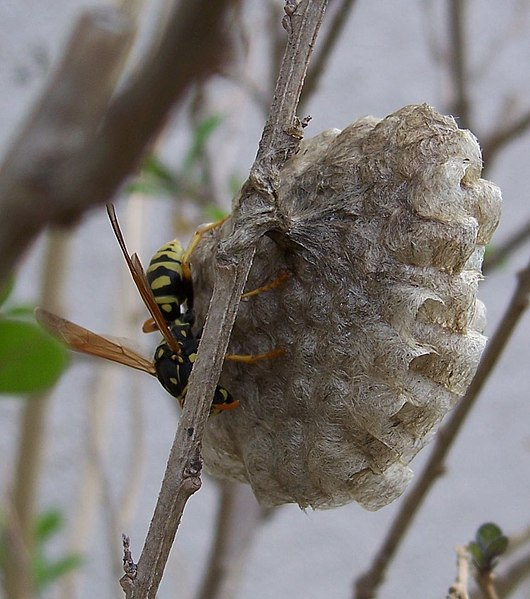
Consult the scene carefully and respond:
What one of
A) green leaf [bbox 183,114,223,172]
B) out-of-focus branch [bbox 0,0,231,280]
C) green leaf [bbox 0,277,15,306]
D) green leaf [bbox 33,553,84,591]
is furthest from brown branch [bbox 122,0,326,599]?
green leaf [bbox 33,553,84,591]

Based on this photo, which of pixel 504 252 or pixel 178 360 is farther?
pixel 504 252

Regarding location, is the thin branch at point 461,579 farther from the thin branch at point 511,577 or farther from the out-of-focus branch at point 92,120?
the out-of-focus branch at point 92,120

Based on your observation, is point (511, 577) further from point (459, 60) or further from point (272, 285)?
point (459, 60)

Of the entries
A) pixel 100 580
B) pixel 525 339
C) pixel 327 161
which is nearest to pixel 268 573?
pixel 100 580

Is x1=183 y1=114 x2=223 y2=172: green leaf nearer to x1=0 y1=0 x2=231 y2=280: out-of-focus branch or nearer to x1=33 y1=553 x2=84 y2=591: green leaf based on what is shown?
x1=0 y1=0 x2=231 y2=280: out-of-focus branch

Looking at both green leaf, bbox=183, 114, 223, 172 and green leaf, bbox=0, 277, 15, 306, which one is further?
green leaf, bbox=183, 114, 223, 172

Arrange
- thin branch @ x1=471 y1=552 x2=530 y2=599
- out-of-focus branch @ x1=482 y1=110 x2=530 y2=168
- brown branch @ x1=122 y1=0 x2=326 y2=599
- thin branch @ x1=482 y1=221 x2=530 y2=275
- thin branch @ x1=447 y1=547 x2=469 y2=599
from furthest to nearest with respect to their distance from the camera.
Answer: out-of-focus branch @ x1=482 y1=110 x2=530 y2=168
thin branch @ x1=482 y1=221 x2=530 y2=275
thin branch @ x1=471 y1=552 x2=530 y2=599
thin branch @ x1=447 y1=547 x2=469 y2=599
brown branch @ x1=122 y1=0 x2=326 y2=599

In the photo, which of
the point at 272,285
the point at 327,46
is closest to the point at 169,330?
the point at 272,285
